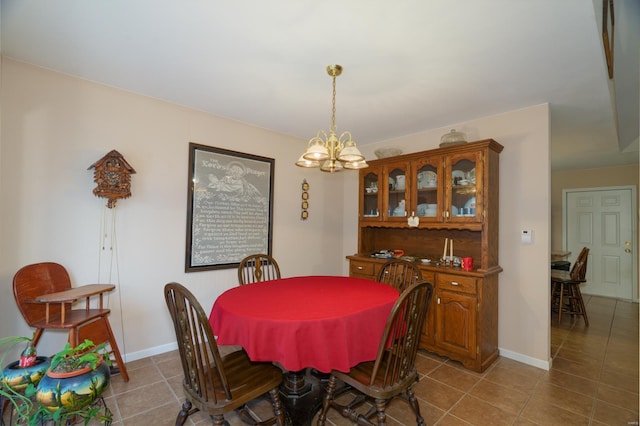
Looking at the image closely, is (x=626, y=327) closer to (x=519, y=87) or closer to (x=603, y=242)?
(x=603, y=242)

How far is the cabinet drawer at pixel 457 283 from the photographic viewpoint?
258cm

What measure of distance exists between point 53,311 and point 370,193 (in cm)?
324

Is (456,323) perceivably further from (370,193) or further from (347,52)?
(347,52)

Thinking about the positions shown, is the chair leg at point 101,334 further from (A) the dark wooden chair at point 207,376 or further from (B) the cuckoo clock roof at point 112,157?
(B) the cuckoo clock roof at point 112,157

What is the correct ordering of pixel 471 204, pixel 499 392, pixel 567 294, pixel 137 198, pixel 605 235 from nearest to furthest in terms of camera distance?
pixel 499 392
pixel 137 198
pixel 471 204
pixel 567 294
pixel 605 235

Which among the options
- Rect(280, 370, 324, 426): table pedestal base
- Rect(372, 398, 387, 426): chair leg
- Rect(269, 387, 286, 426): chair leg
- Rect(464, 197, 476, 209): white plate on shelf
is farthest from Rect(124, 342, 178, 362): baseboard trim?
Rect(464, 197, 476, 209): white plate on shelf

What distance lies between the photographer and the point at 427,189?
123 inches

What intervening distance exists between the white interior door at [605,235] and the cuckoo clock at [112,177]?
7.24 m

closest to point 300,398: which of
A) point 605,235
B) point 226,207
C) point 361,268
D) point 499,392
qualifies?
point 499,392

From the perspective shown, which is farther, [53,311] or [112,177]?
[112,177]

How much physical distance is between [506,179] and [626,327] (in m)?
2.80

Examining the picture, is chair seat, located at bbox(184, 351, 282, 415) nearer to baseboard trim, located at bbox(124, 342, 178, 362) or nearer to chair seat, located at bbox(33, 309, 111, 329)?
chair seat, located at bbox(33, 309, 111, 329)

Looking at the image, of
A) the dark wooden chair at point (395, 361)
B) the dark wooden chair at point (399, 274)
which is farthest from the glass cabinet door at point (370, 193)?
the dark wooden chair at point (395, 361)

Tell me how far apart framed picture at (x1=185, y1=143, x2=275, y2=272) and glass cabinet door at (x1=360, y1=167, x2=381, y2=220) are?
120 cm
